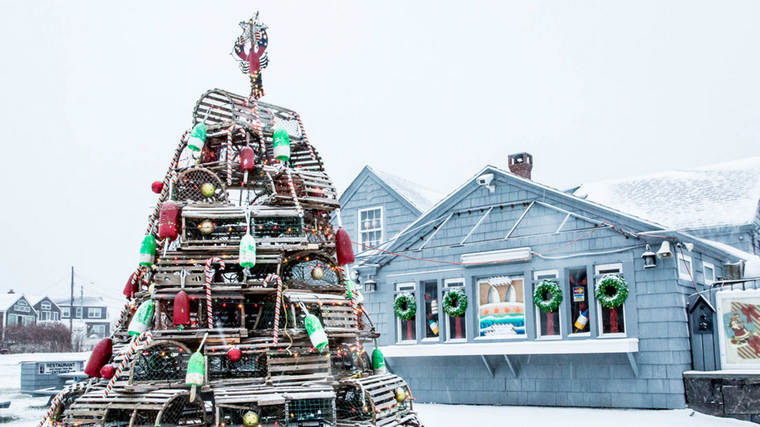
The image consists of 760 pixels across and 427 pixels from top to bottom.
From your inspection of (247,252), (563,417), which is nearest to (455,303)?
(563,417)

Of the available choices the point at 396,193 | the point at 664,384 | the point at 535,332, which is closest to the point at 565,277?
the point at 535,332

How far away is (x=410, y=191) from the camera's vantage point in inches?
1016

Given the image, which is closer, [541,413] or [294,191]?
[294,191]

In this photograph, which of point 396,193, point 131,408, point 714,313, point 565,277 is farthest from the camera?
point 396,193

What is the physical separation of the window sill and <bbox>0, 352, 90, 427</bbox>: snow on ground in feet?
32.6

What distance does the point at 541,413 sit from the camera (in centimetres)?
1702

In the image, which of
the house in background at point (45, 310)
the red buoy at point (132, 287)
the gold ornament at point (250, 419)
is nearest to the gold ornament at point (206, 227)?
the red buoy at point (132, 287)

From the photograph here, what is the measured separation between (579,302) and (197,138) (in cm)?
1101

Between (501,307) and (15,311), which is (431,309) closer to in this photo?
(501,307)

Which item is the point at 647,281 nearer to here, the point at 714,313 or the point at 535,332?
the point at 714,313

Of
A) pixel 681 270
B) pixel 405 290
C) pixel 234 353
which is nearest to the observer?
pixel 234 353

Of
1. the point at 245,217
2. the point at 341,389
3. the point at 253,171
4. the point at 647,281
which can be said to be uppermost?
the point at 253,171

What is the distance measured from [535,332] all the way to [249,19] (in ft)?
35.0

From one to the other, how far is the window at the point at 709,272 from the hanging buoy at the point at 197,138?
13557 mm
